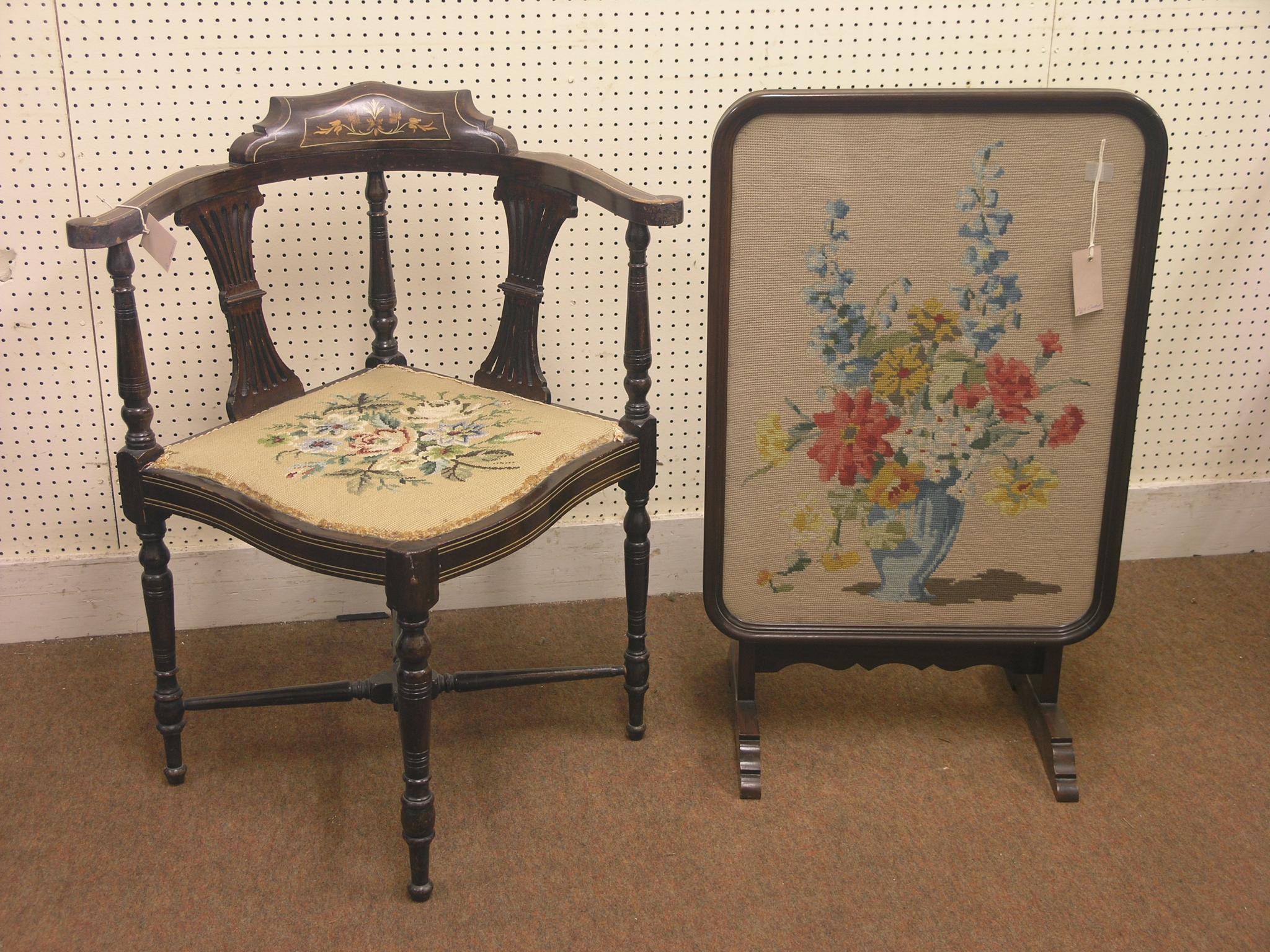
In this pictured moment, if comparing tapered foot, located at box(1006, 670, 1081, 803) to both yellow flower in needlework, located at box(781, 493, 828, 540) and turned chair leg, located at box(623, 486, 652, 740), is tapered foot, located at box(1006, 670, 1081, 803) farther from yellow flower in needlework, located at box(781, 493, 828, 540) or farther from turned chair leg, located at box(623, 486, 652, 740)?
turned chair leg, located at box(623, 486, 652, 740)

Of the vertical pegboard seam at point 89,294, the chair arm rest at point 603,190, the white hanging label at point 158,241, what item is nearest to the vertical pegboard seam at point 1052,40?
the chair arm rest at point 603,190

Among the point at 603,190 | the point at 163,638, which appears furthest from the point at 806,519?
the point at 163,638

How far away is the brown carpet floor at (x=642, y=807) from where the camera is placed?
1562 mm

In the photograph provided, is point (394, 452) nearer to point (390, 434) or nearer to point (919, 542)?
point (390, 434)

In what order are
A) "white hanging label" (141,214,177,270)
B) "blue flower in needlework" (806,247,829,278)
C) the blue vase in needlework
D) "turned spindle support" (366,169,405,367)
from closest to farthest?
"white hanging label" (141,214,177,270) < "blue flower in needlework" (806,247,829,278) < the blue vase in needlework < "turned spindle support" (366,169,405,367)

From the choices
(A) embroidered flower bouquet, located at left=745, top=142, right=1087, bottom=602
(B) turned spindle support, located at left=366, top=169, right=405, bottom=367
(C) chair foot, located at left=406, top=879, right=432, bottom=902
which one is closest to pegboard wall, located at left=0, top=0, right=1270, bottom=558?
(B) turned spindle support, located at left=366, top=169, right=405, bottom=367

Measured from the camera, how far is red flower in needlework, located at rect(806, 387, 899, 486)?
5.59 feet

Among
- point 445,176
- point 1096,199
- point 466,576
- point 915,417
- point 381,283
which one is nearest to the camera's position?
point 1096,199

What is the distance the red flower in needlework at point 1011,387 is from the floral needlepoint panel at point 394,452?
1.73 ft

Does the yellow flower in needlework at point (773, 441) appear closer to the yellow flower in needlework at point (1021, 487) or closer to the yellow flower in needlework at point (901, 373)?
the yellow flower in needlework at point (901, 373)

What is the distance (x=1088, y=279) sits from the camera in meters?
1.63

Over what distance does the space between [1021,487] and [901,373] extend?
25cm

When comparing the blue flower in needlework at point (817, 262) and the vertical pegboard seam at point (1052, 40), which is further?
the vertical pegboard seam at point (1052, 40)

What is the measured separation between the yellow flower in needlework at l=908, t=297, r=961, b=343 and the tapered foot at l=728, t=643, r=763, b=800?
1.80ft
